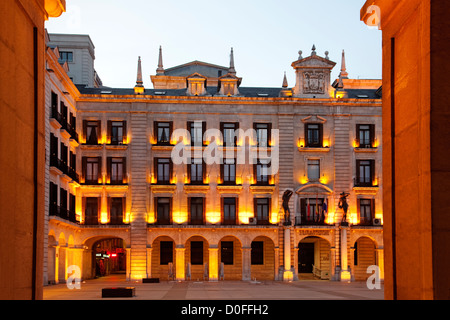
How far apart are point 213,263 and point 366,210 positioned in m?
15.2

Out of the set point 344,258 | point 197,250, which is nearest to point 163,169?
point 197,250

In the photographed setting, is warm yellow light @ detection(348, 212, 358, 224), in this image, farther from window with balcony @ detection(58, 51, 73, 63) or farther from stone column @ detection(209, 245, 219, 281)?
window with balcony @ detection(58, 51, 73, 63)

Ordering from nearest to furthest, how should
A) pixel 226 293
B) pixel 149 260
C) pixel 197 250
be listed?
pixel 226 293 → pixel 149 260 → pixel 197 250

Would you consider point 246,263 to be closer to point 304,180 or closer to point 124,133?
point 304,180

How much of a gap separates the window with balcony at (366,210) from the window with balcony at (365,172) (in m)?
1.60

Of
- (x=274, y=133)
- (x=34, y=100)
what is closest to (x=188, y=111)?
(x=274, y=133)

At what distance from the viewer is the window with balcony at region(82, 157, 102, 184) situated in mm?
59656

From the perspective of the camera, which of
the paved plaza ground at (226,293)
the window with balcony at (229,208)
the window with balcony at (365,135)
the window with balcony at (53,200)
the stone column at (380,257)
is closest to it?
the paved plaza ground at (226,293)

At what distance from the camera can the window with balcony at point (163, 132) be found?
6081cm

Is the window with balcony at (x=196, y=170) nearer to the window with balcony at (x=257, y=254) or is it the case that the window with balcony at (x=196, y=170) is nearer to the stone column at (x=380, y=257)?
the window with balcony at (x=257, y=254)

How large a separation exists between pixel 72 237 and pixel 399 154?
4711 centimetres

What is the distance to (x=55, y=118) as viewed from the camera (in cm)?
4909

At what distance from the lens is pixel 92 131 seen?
199 ft
